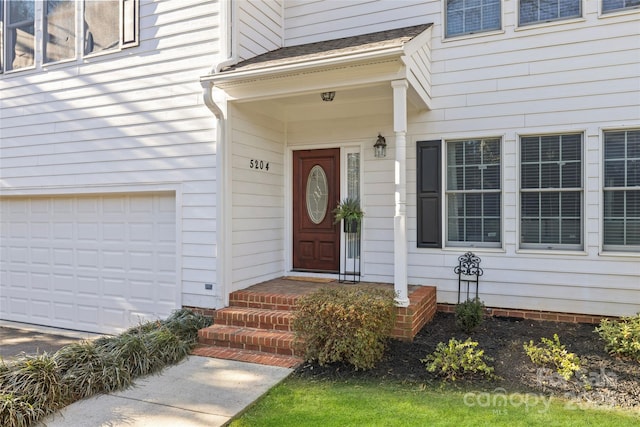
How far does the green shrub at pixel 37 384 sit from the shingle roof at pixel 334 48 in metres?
3.86

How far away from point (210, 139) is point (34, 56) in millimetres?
4145

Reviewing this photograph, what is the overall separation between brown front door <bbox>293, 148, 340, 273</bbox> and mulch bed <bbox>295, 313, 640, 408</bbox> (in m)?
2.05

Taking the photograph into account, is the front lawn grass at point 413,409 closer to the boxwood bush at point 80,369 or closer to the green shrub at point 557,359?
the green shrub at point 557,359

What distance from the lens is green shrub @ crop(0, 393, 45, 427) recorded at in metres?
3.26

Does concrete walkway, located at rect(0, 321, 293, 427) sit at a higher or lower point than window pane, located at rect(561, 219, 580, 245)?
lower

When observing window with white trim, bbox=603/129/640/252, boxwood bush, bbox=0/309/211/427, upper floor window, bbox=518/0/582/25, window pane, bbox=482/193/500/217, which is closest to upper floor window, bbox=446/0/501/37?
upper floor window, bbox=518/0/582/25

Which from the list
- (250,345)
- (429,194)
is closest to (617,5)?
(429,194)

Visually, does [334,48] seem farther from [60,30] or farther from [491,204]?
[60,30]

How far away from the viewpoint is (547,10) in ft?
18.5

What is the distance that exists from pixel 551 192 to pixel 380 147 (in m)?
2.40

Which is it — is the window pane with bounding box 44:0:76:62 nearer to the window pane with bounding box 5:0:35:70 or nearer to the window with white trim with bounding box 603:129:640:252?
the window pane with bounding box 5:0:35:70

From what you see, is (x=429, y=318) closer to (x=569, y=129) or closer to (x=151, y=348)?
(x=569, y=129)

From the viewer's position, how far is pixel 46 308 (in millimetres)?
7316

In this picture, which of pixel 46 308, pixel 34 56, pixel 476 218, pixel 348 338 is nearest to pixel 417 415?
pixel 348 338
